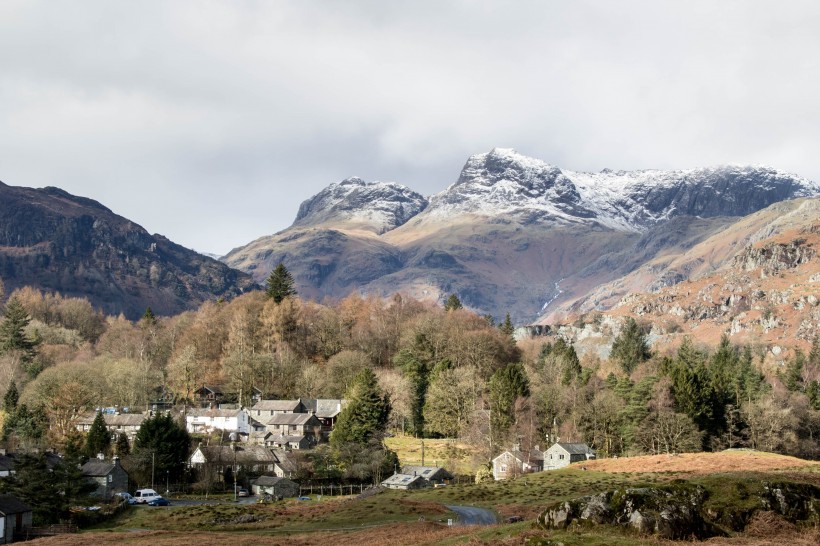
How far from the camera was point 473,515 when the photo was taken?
65625 mm

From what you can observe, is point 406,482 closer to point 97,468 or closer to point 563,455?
point 563,455

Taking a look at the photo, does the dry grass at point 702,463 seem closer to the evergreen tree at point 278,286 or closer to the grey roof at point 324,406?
the grey roof at point 324,406

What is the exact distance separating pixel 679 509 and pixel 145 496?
70109 mm

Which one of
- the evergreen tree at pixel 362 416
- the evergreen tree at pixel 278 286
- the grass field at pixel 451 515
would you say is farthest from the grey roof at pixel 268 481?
the evergreen tree at pixel 278 286

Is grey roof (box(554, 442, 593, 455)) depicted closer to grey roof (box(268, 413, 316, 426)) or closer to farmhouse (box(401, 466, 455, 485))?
farmhouse (box(401, 466, 455, 485))

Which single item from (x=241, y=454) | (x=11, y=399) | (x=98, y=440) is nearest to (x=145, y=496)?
(x=241, y=454)

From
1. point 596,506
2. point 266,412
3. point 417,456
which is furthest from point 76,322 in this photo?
point 596,506

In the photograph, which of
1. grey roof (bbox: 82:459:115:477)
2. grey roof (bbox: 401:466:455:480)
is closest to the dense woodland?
grey roof (bbox: 82:459:115:477)

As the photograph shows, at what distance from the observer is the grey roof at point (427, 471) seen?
97.9 metres

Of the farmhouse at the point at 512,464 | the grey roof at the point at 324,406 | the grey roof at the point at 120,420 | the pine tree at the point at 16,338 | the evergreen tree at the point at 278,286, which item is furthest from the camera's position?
the evergreen tree at the point at 278,286

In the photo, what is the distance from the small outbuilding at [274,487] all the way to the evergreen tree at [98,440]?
71.3 feet

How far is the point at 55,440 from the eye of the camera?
110m

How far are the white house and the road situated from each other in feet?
205

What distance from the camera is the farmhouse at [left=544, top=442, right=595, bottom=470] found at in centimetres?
10844
